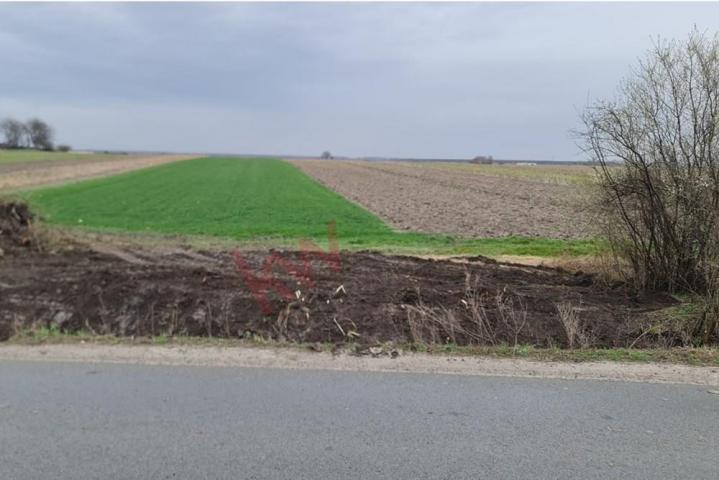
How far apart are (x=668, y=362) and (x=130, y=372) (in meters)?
5.22

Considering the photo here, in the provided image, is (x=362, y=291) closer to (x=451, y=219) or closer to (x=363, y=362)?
(x=363, y=362)

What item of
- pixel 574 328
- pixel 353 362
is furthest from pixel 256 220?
pixel 574 328

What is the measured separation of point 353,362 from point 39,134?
6268 inches

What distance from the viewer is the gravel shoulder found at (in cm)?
451

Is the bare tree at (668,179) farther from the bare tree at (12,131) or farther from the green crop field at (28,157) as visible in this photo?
the bare tree at (12,131)

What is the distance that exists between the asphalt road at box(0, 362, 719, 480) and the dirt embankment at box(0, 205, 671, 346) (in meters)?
1.36

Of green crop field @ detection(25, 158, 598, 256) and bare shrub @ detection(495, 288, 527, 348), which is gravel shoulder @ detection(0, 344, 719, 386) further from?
green crop field @ detection(25, 158, 598, 256)

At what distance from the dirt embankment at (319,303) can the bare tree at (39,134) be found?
15281cm

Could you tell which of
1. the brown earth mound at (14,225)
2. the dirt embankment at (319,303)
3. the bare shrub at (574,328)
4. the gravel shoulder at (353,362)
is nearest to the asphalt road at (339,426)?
the gravel shoulder at (353,362)

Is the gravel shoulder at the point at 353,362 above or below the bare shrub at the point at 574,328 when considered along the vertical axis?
below

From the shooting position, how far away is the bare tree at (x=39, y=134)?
133m

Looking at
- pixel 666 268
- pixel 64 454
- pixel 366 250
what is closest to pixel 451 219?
pixel 366 250

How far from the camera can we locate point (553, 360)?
489 cm

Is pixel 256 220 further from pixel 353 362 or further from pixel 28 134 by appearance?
pixel 28 134
